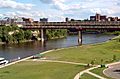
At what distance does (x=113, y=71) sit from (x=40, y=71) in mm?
14638

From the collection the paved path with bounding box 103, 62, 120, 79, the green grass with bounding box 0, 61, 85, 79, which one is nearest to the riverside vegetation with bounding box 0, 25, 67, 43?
the green grass with bounding box 0, 61, 85, 79

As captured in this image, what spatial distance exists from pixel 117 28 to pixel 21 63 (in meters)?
84.8

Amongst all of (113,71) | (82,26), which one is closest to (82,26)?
(82,26)

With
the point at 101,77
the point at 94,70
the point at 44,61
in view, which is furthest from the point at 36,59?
the point at 101,77

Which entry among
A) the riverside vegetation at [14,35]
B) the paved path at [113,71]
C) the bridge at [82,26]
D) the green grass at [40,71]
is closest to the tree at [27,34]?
the riverside vegetation at [14,35]

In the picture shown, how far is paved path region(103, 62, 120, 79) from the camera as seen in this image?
6211cm

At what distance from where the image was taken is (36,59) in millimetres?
85250

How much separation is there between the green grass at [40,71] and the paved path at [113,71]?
225 inches

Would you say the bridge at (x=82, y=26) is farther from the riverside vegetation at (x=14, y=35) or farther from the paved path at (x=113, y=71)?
the paved path at (x=113, y=71)

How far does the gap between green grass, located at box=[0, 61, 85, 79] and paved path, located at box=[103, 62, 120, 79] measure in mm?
5706

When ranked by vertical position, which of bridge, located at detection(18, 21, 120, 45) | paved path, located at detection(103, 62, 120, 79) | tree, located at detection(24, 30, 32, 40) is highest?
bridge, located at detection(18, 21, 120, 45)

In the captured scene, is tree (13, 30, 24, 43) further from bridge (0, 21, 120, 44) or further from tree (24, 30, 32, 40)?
bridge (0, 21, 120, 44)

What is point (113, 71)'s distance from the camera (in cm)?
6650

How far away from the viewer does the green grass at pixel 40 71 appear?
6097cm
